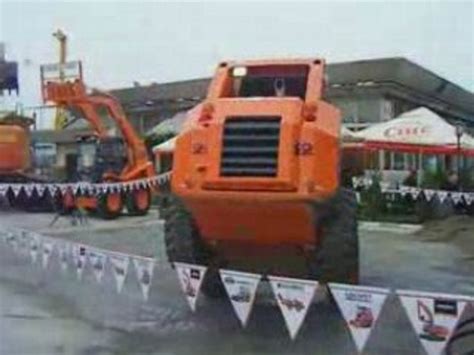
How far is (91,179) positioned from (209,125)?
16948mm

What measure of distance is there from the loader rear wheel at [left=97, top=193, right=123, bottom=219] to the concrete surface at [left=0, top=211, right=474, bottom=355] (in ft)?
30.3

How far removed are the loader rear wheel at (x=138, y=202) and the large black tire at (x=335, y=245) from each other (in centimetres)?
1672

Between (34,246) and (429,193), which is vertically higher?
(34,246)

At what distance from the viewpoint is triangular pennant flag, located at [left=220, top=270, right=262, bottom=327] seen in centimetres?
852

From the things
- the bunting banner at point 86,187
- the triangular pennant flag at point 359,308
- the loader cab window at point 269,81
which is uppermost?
the loader cab window at point 269,81

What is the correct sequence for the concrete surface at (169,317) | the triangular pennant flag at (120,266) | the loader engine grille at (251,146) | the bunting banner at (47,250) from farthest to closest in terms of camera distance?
1. the bunting banner at (47,250)
2. the triangular pennant flag at (120,266)
3. the loader engine grille at (251,146)
4. the concrete surface at (169,317)

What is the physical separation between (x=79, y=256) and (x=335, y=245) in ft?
12.7

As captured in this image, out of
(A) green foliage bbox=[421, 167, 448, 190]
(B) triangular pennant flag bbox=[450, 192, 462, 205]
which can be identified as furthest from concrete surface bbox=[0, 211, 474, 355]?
(A) green foliage bbox=[421, 167, 448, 190]

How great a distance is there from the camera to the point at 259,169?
8906 mm

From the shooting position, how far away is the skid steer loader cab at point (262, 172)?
876 centimetres

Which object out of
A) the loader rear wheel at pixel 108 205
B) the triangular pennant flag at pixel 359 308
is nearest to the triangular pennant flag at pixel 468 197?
the loader rear wheel at pixel 108 205

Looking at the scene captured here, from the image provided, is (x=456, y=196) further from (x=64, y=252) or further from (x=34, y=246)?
(x=64, y=252)

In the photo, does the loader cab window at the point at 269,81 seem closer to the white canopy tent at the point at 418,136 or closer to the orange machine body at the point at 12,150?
the white canopy tent at the point at 418,136

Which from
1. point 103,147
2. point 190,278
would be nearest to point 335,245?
point 190,278
